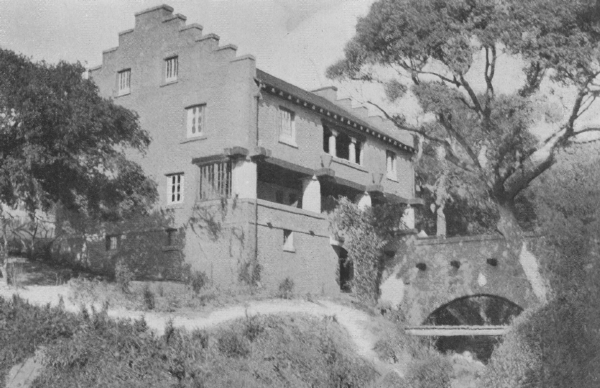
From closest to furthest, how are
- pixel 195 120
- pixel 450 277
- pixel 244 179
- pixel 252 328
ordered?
pixel 252 328 → pixel 244 179 → pixel 450 277 → pixel 195 120

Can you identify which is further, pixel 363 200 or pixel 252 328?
pixel 363 200

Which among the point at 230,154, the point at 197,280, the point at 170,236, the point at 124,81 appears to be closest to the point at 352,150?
the point at 230,154

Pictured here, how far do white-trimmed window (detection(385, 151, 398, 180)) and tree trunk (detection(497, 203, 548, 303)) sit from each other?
463 inches

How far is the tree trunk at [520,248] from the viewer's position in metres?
29.4

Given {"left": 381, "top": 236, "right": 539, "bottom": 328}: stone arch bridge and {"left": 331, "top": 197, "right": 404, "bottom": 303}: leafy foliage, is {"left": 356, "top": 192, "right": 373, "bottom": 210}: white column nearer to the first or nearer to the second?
{"left": 331, "top": 197, "right": 404, "bottom": 303}: leafy foliage

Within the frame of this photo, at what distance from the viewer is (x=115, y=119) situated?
28922 mm

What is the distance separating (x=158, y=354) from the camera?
1983cm

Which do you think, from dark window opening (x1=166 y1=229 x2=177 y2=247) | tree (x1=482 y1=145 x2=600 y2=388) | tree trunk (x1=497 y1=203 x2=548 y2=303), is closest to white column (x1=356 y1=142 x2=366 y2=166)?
tree trunk (x1=497 y1=203 x2=548 y2=303)

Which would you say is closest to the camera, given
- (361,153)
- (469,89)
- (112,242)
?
(469,89)

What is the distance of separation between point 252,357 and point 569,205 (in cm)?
1068

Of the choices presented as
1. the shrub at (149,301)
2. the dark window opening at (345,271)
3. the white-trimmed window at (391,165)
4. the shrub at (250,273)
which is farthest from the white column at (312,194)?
the shrub at (149,301)

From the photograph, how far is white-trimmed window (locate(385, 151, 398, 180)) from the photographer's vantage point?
4134 centimetres

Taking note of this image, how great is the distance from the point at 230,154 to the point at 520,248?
1210 cm

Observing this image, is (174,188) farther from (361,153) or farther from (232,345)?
(232,345)
